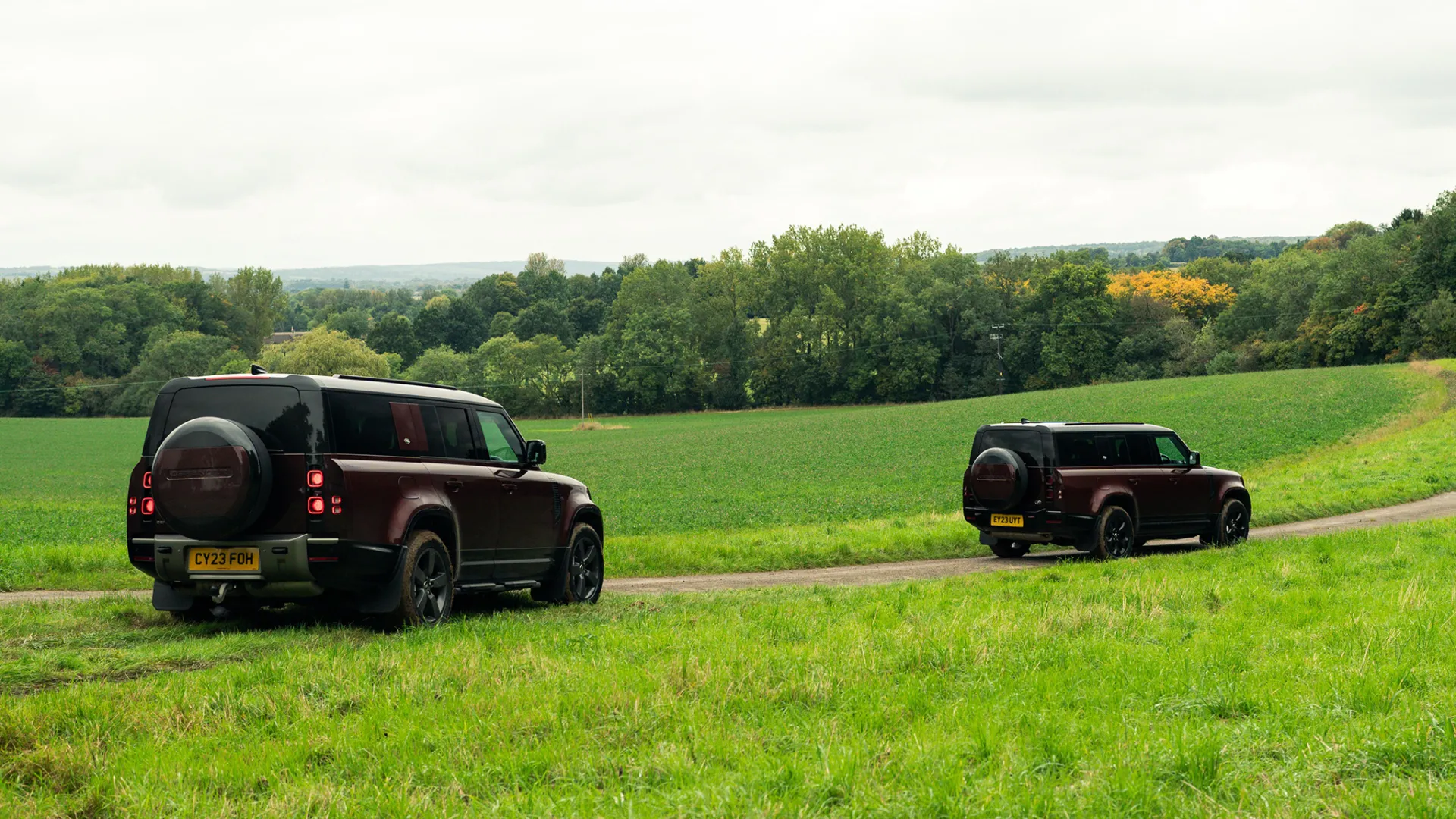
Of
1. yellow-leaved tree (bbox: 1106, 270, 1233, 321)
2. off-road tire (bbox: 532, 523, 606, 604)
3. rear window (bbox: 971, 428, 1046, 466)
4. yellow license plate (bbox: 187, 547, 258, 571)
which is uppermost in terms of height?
yellow-leaved tree (bbox: 1106, 270, 1233, 321)

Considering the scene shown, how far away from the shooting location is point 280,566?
378 inches

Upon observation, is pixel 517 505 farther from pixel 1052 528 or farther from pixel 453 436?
pixel 1052 528

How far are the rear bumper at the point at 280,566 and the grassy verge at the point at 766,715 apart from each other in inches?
18.4

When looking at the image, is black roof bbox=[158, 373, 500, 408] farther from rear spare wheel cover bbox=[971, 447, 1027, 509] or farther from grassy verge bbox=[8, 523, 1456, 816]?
rear spare wheel cover bbox=[971, 447, 1027, 509]

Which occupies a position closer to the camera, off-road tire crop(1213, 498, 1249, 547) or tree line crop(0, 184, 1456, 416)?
off-road tire crop(1213, 498, 1249, 547)

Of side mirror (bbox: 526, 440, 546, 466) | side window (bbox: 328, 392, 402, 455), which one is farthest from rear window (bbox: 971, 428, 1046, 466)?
side window (bbox: 328, 392, 402, 455)

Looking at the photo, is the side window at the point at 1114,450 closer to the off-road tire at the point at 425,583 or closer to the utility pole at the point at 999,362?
the off-road tire at the point at 425,583

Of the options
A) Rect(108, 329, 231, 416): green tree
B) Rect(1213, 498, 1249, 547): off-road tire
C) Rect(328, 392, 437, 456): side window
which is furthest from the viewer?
Rect(108, 329, 231, 416): green tree

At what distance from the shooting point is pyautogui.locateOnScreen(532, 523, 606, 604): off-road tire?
Result: 12.8 metres

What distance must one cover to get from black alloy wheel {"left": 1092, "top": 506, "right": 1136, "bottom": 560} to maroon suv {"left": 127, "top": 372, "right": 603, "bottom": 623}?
9697 mm

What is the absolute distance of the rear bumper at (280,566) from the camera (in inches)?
379

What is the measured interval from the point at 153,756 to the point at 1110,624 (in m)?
6.72

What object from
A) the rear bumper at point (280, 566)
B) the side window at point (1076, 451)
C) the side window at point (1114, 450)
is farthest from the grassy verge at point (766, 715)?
the side window at point (1114, 450)

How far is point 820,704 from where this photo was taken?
21.3 ft
